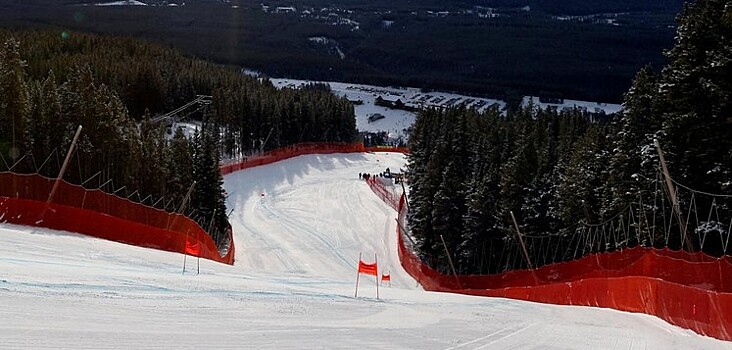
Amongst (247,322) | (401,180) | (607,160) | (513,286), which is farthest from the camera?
(401,180)

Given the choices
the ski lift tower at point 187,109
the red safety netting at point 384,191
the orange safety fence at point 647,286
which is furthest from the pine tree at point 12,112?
the ski lift tower at point 187,109

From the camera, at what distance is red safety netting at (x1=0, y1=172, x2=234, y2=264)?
62.5ft

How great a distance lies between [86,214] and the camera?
1981cm

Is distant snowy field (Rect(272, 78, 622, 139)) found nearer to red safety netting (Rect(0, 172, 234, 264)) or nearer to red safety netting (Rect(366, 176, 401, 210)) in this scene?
red safety netting (Rect(366, 176, 401, 210))

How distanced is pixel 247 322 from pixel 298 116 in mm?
81789

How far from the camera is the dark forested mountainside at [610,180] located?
1995 cm

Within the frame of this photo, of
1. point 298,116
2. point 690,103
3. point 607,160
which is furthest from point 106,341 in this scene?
point 298,116

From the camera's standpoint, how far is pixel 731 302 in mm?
11453

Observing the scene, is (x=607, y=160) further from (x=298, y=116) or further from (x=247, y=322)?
(x=298, y=116)

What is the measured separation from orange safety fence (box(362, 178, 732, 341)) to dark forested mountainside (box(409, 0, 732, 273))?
5.25ft

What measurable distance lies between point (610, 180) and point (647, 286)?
11.1 m

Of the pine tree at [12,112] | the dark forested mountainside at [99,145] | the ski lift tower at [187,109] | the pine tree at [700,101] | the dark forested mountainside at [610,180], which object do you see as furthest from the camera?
the ski lift tower at [187,109]

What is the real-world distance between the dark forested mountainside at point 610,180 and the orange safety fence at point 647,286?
5.25 ft

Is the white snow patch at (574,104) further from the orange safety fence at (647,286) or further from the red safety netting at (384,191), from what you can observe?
the orange safety fence at (647,286)
